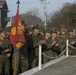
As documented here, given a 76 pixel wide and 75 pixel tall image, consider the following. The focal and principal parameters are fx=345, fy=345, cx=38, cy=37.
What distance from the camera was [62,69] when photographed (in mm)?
11305

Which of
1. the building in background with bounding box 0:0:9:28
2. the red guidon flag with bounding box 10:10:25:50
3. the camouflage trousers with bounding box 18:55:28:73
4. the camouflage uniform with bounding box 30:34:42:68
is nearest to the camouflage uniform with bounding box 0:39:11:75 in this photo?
the camouflage trousers with bounding box 18:55:28:73

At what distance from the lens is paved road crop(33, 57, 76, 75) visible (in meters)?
10.5

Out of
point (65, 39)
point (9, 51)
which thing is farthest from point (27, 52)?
point (65, 39)

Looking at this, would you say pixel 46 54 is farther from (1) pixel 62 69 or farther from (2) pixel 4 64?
(2) pixel 4 64

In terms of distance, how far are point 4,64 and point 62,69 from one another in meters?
1.90

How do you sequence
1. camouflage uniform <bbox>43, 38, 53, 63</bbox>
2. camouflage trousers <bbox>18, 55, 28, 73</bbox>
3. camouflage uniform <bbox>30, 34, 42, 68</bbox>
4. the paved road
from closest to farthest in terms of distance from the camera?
the paved road, camouflage trousers <bbox>18, 55, 28, 73</bbox>, camouflage uniform <bbox>30, 34, 42, 68</bbox>, camouflage uniform <bbox>43, 38, 53, 63</bbox>

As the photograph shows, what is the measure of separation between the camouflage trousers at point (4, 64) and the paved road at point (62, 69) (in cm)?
116

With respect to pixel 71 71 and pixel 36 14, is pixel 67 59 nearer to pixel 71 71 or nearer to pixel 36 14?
pixel 71 71

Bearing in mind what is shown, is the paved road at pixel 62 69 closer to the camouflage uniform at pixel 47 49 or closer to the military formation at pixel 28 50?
the camouflage uniform at pixel 47 49

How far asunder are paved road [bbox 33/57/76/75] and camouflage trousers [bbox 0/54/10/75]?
1162 millimetres

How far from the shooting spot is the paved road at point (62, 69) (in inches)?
415

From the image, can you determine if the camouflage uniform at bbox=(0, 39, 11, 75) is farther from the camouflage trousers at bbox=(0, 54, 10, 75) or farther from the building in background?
the building in background

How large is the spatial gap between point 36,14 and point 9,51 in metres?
65.1

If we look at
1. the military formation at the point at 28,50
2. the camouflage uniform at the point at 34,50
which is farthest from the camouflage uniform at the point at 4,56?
the camouflage uniform at the point at 34,50
